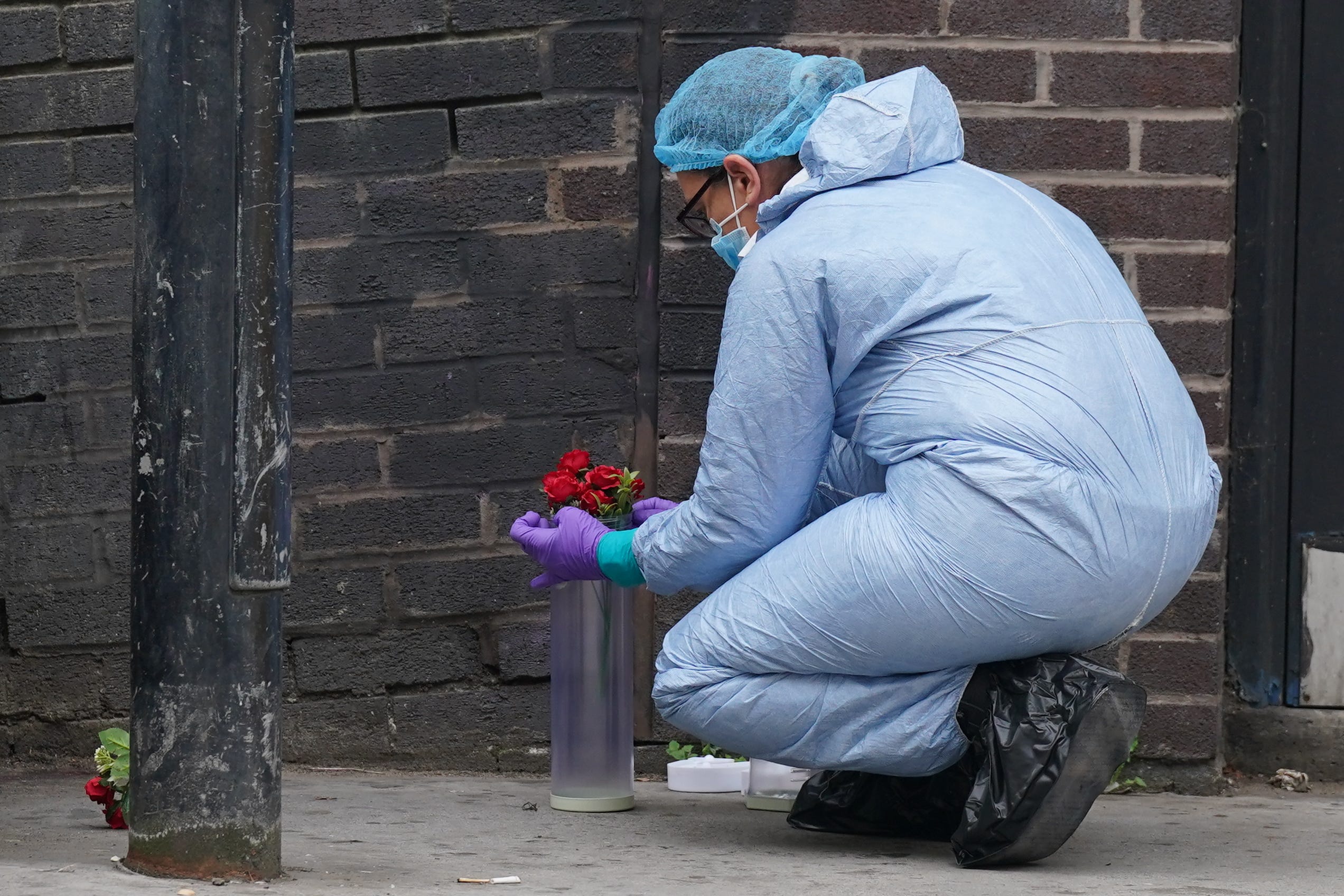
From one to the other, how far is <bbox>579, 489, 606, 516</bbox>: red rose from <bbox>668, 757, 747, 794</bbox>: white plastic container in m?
0.66

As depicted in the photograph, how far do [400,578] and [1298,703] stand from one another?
77.9 inches

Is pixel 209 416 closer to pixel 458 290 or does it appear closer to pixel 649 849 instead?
pixel 649 849

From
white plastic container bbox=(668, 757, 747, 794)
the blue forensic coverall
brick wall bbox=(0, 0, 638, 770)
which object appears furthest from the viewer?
brick wall bbox=(0, 0, 638, 770)

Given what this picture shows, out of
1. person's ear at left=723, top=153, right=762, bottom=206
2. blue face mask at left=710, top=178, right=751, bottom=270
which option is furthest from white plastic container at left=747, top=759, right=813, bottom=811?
person's ear at left=723, top=153, right=762, bottom=206

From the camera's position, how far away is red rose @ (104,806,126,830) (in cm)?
284

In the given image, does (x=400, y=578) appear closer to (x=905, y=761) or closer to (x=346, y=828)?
(x=346, y=828)

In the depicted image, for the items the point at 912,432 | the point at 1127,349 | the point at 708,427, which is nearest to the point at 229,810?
the point at 708,427

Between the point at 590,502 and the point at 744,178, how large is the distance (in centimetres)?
66

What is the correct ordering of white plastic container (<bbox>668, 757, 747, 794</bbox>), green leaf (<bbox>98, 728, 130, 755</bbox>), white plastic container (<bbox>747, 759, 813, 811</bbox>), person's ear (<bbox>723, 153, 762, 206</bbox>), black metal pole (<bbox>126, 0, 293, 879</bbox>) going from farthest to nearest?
white plastic container (<bbox>668, 757, 747, 794</bbox>) < white plastic container (<bbox>747, 759, 813, 811</bbox>) < person's ear (<bbox>723, 153, 762, 206</bbox>) < green leaf (<bbox>98, 728, 130, 755</bbox>) < black metal pole (<bbox>126, 0, 293, 879</bbox>)

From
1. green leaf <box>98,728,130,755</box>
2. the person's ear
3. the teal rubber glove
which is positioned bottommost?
green leaf <box>98,728,130,755</box>

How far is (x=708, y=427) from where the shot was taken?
8.92 ft

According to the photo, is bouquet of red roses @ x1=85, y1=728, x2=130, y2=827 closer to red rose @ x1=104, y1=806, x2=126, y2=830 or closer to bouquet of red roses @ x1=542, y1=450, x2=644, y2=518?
red rose @ x1=104, y1=806, x2=126, y2=830

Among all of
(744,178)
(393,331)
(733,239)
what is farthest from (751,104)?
(393,331)

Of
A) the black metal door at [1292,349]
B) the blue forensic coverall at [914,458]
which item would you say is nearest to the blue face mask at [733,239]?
the blue forensic coverall at [914,458]
